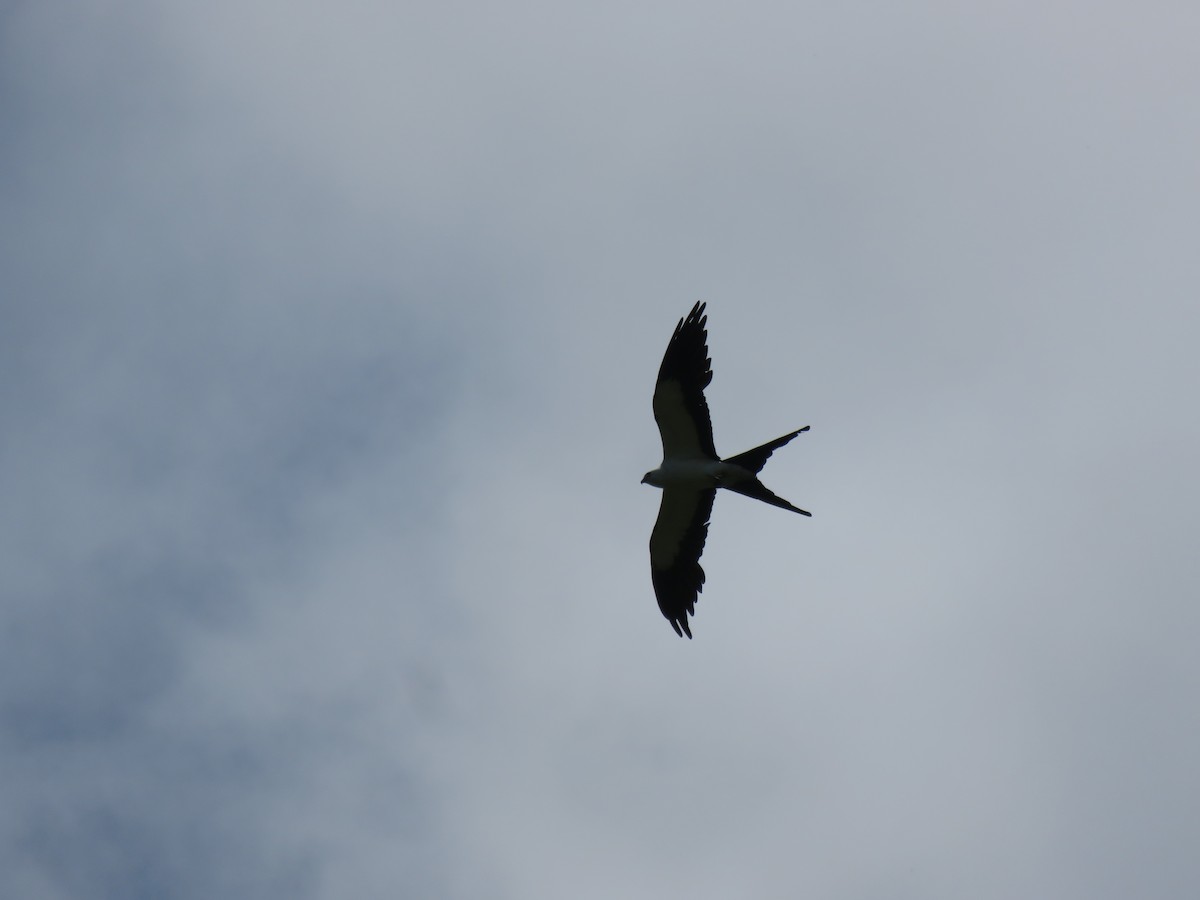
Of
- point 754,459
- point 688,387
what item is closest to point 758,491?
point 754,459

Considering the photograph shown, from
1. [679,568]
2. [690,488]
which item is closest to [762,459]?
[690,488]

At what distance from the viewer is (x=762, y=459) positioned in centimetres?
1639

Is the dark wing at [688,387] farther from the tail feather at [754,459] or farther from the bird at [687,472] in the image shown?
the tail feather at [754,459]

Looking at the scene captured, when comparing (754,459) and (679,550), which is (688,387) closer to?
(754,459)

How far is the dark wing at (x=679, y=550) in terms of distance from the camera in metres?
17.5

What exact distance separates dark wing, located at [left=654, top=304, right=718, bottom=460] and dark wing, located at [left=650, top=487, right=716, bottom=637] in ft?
2.63

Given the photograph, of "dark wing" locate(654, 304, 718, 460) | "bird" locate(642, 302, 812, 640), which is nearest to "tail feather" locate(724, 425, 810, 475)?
"bird" locate(642, 302, 812, 640)

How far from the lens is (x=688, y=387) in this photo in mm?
16734

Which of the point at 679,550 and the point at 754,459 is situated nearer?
the point at 754,459

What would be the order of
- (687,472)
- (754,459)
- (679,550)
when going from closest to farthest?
1. (754,459)
2. (687,472)
3. (679,550)

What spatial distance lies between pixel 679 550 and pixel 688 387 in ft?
9.00

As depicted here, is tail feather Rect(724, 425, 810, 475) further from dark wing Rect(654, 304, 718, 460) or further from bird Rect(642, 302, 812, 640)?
dark wing Rect(654, 304, 718, 460)

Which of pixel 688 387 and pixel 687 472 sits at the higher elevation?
pixel 688 387

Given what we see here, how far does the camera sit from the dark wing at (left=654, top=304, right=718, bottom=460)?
16.7m
